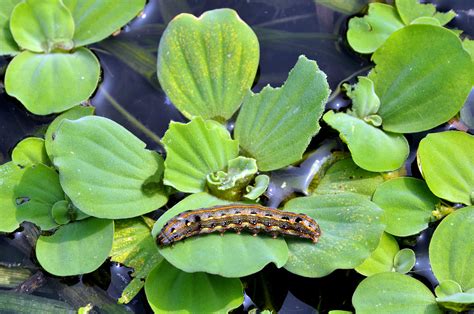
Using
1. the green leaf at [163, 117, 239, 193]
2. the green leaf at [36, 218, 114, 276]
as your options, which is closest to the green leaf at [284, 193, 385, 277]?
the green leaf at [163, 117, 239, 193]

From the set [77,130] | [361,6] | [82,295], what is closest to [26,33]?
[77,130]

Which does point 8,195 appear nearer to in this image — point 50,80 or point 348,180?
point 50,80

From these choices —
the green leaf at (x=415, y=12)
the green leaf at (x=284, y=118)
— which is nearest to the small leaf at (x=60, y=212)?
the green leaf at (x=284, y=118)

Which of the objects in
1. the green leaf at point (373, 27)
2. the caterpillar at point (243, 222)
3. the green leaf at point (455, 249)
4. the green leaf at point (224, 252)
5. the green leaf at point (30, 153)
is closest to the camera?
the green leaf at point (224, 252)

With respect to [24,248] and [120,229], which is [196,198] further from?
[24,248]

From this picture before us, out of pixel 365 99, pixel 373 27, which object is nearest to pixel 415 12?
pixel 373 27

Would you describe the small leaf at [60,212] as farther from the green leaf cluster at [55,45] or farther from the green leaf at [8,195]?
the green leaf cluster at [55,45]

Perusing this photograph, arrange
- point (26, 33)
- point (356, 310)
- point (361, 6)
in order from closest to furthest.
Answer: point (356, 310) → point (26, 33) → point (361, 6)
